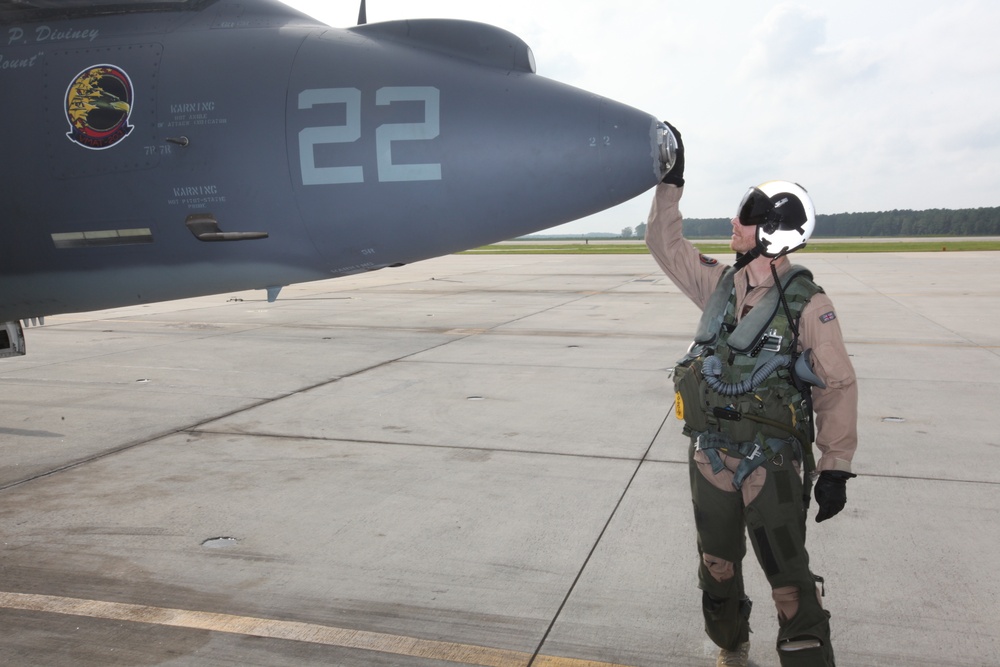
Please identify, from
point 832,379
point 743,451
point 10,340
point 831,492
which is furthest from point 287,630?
point 10,340

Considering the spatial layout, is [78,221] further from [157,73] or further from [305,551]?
[305,551]

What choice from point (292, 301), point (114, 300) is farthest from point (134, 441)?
point (292, 301)

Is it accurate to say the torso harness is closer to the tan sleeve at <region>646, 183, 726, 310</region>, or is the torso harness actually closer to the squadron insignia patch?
the tan sleeve at <region>646, 183, 726, 310</region>

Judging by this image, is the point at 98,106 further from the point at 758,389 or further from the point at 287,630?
the point at 758,389

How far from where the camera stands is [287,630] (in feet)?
12.9

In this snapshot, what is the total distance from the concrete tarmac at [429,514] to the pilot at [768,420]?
502mm

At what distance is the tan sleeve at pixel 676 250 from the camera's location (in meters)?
3.88

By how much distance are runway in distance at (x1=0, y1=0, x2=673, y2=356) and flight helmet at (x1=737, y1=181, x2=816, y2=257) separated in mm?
619

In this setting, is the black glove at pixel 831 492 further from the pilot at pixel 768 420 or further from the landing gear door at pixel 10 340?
the landing gear door at pixel 10 340

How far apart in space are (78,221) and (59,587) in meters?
1.93

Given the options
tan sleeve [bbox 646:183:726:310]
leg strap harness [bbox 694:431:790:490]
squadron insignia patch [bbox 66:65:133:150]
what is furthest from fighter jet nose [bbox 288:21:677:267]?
leg strap harness [bbox 694:431:790:490]

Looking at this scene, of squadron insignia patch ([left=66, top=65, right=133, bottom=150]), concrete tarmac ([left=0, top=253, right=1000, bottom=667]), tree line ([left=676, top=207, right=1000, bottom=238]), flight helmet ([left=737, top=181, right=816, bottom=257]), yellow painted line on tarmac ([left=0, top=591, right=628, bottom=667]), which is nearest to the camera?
flight helmet ([left=737, top=181, right=816, bottom=257])

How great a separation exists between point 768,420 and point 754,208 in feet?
2.89

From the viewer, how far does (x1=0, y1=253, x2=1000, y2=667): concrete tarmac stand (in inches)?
152
